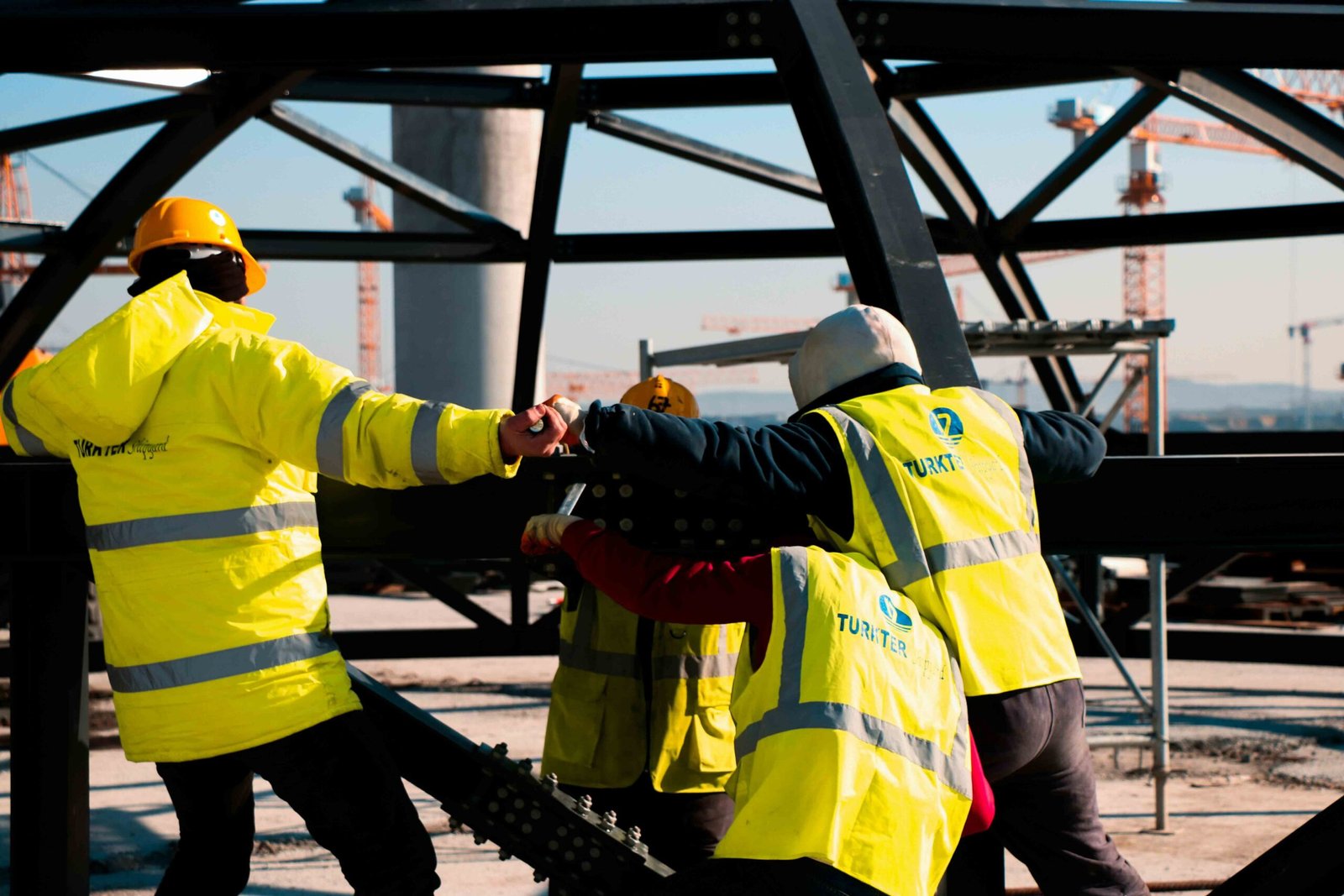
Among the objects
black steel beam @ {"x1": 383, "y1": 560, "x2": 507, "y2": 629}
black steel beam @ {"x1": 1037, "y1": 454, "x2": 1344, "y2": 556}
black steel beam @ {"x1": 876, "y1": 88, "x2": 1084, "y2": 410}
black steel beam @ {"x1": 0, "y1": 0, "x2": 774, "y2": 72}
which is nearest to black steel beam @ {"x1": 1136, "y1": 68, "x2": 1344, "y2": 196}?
black steel beam @ {"x1": 876, "y1": 88, "x2": 1084, "y2": 410}

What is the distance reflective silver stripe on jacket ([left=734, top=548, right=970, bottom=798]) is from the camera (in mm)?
2287

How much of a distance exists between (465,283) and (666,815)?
2079cm

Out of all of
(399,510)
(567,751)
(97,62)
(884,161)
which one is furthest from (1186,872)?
(97,62)

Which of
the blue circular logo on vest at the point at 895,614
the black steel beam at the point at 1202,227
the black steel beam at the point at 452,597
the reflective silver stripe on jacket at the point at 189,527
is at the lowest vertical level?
the black steel beam at the point at 452,597

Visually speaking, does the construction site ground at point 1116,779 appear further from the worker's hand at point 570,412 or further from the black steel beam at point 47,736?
the worker's hand at point 570,412

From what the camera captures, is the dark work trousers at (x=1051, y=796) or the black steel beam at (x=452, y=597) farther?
the black steel beam at (x=452, y=597)

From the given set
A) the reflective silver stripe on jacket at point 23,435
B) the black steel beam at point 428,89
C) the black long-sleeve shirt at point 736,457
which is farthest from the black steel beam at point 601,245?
the black long-sleeve shirt at point 736,457

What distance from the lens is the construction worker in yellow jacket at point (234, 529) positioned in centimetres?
273

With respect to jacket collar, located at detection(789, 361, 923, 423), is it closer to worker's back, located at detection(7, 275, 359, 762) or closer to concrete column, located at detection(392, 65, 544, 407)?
worker's back, located at detection(7, 275, 359, 762)

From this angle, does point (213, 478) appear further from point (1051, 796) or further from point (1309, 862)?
point (1309, 862)

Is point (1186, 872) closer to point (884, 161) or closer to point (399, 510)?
point (884, 161)

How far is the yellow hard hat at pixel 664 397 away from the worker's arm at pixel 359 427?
143cm

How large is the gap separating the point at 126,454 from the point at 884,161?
2050 mm

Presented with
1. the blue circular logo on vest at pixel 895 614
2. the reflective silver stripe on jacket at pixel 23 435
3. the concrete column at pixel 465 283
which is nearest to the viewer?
the blue circular logo on vest at pixel 895 614
